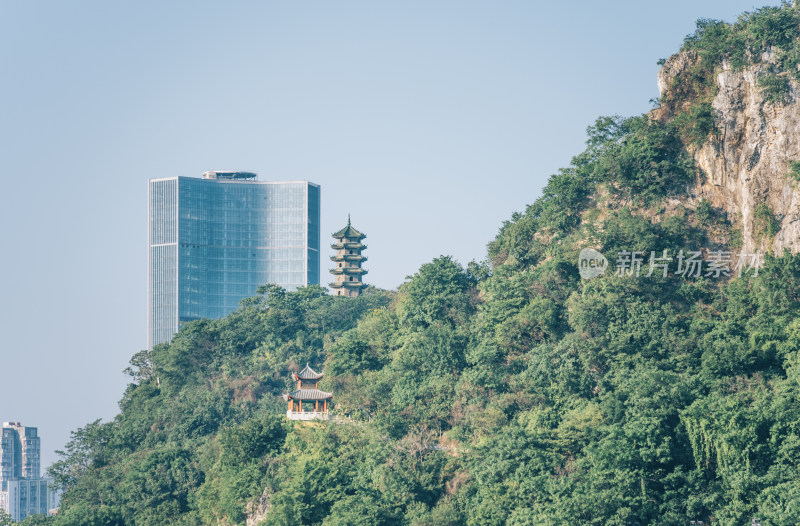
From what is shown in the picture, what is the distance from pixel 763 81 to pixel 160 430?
1074 inches

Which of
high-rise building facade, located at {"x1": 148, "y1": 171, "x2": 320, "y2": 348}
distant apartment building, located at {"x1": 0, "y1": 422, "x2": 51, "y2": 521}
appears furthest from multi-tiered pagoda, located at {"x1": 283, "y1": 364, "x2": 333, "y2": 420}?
distant apartment building, located at {"x1": 0, "y1": 422, "x2": 51, "y2": 521}

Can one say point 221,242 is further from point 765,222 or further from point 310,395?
point 765,222

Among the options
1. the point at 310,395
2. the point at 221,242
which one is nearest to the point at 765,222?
the point at 310,395

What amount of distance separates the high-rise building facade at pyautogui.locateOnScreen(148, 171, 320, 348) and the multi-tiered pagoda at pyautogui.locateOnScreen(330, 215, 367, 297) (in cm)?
2117

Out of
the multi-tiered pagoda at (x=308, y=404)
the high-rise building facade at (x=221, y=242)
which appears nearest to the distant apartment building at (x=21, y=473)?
the high-rise building facade at (x=221, y=242)

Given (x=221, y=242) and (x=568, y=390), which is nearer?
(x=568, y=390)

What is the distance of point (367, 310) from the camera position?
6250 cm

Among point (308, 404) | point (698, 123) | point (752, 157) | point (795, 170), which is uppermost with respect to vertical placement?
point (698, 123)

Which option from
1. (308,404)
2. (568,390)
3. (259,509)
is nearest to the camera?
(568,390)

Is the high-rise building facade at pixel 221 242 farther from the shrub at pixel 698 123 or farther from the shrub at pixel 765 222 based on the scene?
the shrub at pixel 765 222

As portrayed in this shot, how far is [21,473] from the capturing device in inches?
4902

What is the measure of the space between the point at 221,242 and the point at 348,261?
24.3 meters

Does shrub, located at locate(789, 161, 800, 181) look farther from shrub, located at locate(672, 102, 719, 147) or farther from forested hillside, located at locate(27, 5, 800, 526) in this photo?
shrub, located at locate(672, 102, 719, 147)

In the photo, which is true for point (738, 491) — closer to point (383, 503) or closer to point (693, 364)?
point (693, 364)
